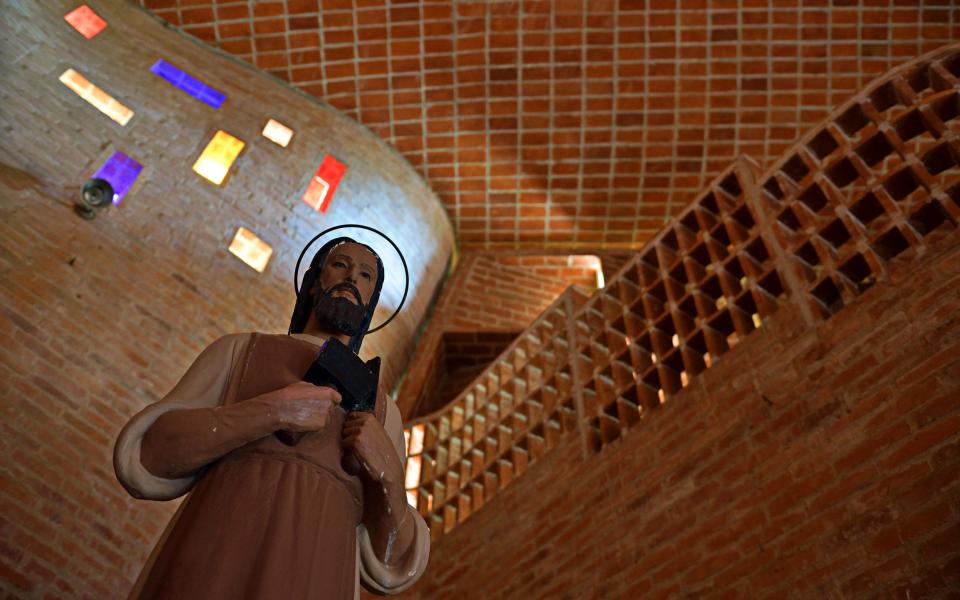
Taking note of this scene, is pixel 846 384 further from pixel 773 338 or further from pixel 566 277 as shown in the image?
pixel 566 277

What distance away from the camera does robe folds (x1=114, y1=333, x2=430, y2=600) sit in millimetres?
2139

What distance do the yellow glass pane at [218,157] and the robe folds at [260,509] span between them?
526 cm

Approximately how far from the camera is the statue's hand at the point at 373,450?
8.17ft

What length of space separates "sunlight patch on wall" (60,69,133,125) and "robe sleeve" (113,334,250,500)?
17.4ft

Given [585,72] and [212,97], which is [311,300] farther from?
[585,72]

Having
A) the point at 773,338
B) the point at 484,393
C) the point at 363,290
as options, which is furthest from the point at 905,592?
the point at 484,393

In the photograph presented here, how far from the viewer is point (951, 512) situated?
3.04 meters

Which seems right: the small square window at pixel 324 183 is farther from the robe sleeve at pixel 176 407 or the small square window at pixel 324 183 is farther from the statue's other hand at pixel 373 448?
the statue's other hand at pixel 373 448

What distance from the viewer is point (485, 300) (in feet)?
32.3

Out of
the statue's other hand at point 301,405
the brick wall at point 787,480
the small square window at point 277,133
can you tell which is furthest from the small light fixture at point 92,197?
the statue's other hand at point 301,405

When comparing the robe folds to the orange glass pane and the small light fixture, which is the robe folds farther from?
the orange glass pane

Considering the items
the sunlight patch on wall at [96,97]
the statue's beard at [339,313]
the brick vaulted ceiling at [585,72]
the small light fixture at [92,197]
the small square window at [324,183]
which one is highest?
the brick vaulted ceiling at [585,72]

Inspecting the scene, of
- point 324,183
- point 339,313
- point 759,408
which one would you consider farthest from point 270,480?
point 324,183

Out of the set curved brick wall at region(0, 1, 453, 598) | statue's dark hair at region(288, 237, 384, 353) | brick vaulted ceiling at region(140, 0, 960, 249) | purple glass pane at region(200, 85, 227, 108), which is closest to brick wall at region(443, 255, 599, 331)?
curved brick wall at region(0, 1, 453, 598)
